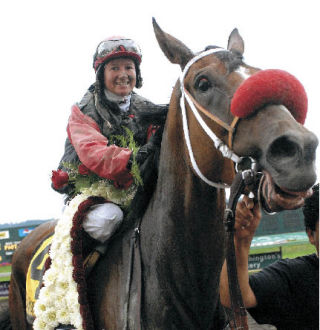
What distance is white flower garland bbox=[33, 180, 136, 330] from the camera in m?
2.79

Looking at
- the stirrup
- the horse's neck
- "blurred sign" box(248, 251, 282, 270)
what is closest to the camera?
the horse's neck

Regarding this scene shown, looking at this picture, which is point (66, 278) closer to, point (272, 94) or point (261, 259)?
point (272, 94)

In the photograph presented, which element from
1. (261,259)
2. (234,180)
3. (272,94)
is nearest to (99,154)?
(234,180)

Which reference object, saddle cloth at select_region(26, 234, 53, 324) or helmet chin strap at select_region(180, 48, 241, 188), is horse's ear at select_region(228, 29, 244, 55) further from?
saddle cloth at select_region(26, 234, 53, 324)

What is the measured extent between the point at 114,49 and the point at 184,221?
1.61 m

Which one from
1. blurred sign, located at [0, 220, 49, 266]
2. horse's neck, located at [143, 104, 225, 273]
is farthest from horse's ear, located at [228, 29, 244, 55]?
blurred sign, located at [0, 220, 49, 266]

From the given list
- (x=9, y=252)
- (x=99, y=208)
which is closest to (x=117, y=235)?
(x=99, y=208)

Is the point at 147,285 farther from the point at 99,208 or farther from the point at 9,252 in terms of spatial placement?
the point at 9,252

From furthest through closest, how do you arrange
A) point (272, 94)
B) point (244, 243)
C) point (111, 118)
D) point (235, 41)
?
point (111, 118) < point (235, 41) < point (244, 243) < point (272, 94)

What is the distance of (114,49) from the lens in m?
3.43

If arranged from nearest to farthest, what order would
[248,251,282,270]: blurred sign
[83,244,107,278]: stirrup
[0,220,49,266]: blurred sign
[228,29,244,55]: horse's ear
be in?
[228,29,244,55]: horse's ear, [83,244,107,278]: stirrup, [248,251,282,270]: blurred sign, [0,220,49,266]: blurred sign

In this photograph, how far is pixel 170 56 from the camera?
2.56m

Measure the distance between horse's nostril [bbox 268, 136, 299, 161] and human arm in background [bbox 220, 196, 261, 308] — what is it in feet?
1.57

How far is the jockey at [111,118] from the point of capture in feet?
9.04
